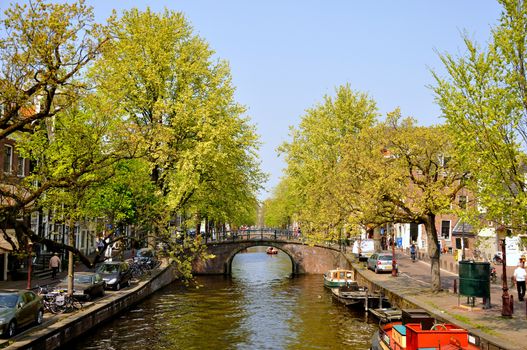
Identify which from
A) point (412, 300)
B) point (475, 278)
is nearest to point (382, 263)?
point (412, 300)

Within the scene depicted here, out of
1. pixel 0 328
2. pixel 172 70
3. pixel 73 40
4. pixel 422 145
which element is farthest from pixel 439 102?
pixel 172 70

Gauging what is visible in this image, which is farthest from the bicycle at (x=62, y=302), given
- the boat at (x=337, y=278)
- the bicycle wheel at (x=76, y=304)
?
the boat at (x=337, y=278)

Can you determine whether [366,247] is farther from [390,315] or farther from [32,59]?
[32,59]

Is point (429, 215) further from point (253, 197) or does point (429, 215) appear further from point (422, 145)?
point (253, 197)

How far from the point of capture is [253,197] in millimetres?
52312

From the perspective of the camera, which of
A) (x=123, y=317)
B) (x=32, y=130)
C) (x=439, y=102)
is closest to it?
(x=32, y=130)

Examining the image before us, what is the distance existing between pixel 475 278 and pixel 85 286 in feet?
65.1

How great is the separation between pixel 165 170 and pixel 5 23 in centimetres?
2463

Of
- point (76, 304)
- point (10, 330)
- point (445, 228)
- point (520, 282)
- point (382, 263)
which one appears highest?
point (445, 228)

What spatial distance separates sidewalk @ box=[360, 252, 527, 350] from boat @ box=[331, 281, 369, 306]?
150 centimetres

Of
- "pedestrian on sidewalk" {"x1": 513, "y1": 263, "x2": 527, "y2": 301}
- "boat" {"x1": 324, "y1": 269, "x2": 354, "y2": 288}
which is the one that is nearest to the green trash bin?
"pedestrian on sidewalk" {"x1": 513, "y1": 263, "x2": 527, "y2": 301}

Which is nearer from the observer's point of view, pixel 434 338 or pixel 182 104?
pixel 434 338

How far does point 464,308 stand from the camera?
2575 cm

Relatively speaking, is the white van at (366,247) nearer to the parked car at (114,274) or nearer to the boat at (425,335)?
the parked car at (114,274)
